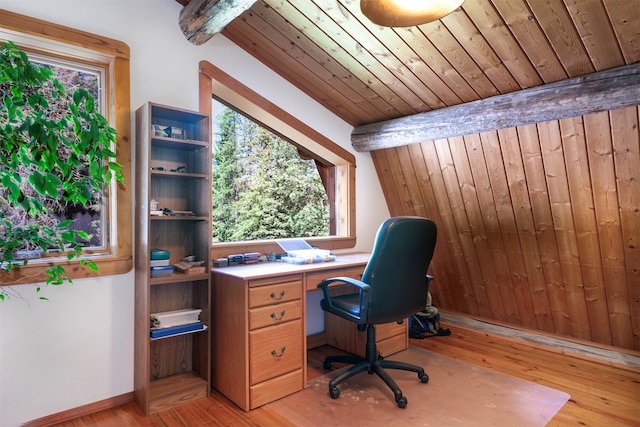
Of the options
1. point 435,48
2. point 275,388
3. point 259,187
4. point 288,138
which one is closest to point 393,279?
point 275,388

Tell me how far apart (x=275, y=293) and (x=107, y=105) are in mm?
1511

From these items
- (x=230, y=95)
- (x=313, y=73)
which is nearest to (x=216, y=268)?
(x=230, y=95)

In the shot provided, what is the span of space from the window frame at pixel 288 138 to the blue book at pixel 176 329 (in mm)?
507

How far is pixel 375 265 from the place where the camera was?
216 centimetres

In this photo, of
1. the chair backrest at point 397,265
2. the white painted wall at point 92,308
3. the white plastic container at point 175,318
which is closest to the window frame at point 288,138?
the white painted wall at point 92,308

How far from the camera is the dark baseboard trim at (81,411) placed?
201cm

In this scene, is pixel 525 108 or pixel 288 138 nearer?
pixel 525 108

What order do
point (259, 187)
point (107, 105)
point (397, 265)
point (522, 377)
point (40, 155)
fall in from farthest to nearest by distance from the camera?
point (259, 187) → point (522, 377) → point (107, 105) → point (397, 265) → point (40, 155)

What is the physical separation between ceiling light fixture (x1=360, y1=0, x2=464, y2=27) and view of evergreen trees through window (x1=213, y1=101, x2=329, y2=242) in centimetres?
165

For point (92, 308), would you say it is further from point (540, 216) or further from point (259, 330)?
point (540, 216)

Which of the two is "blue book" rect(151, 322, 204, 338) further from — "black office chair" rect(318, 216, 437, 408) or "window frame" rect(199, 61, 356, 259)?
"black office chair" rect(318, 216, 437, 408)

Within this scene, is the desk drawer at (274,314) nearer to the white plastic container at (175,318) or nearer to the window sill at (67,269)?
the white plastic container at (175,318)

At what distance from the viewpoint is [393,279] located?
2203 millimetres

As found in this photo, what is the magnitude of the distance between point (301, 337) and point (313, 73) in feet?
6.39
